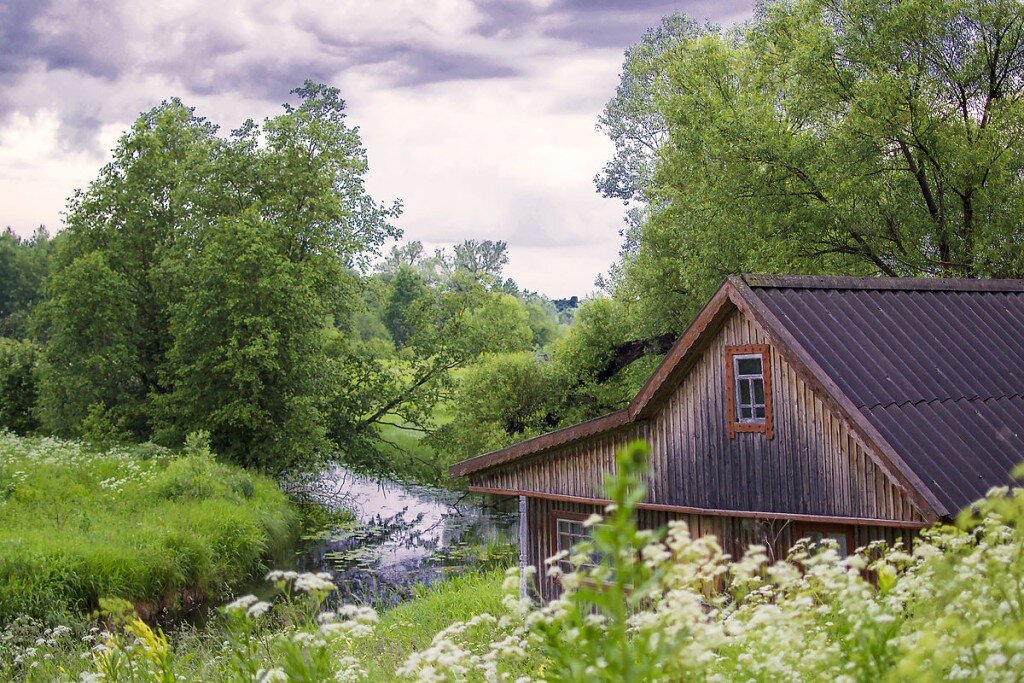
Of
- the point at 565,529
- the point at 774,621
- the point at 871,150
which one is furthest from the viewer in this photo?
the point at 871,150

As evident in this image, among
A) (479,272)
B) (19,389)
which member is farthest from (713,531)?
(19,389)

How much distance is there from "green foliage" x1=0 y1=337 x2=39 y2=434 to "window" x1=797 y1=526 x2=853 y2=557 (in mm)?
33402

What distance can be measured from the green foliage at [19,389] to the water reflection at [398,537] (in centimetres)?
1244

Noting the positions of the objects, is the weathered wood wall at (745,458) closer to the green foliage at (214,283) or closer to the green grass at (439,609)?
the green grass at (439,609)

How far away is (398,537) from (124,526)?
803 centimetres

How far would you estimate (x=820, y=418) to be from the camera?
45.0ft

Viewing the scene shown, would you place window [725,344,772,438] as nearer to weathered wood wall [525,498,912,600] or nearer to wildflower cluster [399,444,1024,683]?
weathered wood wall [525,498,912,600]

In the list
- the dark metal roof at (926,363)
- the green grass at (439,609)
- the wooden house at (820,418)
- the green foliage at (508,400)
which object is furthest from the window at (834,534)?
the green foliage at (508,400)

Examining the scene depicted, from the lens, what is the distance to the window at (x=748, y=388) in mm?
14352

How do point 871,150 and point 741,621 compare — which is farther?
point 871,150

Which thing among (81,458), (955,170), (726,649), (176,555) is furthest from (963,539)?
(81,458)

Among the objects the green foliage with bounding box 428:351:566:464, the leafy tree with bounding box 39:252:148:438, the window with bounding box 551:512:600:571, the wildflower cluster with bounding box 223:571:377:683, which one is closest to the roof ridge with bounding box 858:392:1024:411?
the window with bounding box 551:512:600:571

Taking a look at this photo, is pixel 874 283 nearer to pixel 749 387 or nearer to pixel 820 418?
pixel 749 387

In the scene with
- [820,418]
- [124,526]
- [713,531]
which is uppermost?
[820,418]
